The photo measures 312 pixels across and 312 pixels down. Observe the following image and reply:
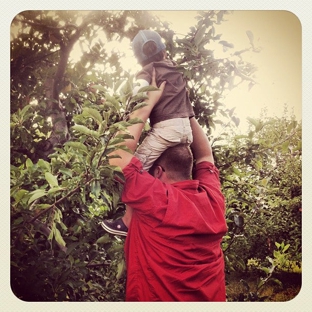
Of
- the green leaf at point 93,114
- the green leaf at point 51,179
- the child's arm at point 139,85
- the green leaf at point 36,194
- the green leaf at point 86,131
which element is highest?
the child's arm at point 139,85

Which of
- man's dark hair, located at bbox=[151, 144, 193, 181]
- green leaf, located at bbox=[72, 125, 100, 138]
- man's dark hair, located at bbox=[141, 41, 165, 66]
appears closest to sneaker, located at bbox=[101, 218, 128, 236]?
man's dark hair, located at bbox=[151, 144, 193, 181]

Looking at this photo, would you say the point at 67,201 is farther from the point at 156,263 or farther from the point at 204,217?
the point at 204,217

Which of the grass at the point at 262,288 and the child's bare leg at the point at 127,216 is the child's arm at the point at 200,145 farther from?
the grass at the point at 262,288

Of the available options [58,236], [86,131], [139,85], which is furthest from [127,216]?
[139,85]

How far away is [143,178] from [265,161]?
0.58 metres

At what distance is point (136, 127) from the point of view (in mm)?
2133

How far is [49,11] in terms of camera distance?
7.11 feet

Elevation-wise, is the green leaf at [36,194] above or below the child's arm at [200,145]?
below

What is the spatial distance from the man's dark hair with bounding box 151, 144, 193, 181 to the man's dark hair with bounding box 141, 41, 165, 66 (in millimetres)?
403

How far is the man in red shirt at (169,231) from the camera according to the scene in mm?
2115

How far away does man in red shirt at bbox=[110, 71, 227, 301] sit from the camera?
2.12 m

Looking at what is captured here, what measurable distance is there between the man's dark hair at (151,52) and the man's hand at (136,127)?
0.07m

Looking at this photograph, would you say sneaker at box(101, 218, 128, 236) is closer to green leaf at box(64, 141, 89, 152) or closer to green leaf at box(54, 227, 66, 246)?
green leaf at box(54, 227, 66, 246)

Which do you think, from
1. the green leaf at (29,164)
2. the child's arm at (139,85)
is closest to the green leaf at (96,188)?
the green leaf at (29,164)
